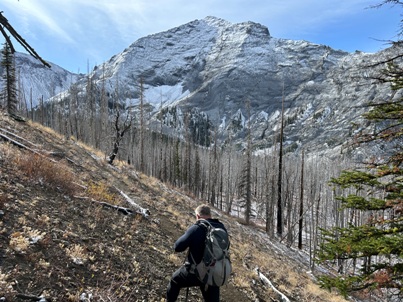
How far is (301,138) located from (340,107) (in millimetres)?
23555

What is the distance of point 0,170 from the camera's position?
24.7ft

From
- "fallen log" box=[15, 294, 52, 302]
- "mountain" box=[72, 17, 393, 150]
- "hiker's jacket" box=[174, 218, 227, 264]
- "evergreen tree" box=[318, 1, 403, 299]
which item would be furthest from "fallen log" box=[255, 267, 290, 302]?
"mountain" box=[72, 17, 393, 150]

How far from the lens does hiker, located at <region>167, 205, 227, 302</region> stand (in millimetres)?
4371

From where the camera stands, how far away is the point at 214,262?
14.1 feet

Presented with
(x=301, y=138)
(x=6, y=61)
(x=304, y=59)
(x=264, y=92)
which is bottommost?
(x=301, y=138)

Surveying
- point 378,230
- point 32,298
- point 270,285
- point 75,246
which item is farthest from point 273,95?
point 32,298

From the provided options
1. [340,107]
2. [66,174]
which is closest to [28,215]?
[66,174]

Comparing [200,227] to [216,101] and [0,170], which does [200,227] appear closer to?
[0,170]

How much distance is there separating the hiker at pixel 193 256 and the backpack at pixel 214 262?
88mm

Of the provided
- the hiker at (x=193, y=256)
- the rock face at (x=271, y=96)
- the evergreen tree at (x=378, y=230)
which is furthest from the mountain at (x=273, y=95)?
the hiker at (x=193, y=256)

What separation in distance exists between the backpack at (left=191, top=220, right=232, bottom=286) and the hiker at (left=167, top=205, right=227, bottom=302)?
3.5 inches

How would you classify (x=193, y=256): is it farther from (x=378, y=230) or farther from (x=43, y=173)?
(x=43, y=173)

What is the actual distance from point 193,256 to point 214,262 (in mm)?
309

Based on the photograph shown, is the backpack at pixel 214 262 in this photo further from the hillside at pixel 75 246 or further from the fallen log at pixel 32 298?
the fallen log at pixel 32 298
